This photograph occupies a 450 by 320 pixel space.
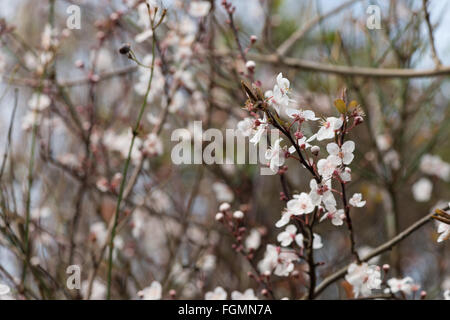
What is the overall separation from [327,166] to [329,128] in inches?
3.3

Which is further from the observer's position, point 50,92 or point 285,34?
point 285,34

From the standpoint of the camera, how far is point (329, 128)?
971 millimetres

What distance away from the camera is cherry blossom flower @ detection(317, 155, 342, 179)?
3.18ft

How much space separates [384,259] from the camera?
2.63 metres

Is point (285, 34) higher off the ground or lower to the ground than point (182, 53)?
higher

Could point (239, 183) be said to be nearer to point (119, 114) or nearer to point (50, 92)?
point (119, 114)

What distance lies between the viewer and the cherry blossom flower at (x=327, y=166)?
970mm

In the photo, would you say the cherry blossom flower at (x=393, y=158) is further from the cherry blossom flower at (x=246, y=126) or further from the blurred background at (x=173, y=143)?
the cherry blossom flower at (x=246, y=126)

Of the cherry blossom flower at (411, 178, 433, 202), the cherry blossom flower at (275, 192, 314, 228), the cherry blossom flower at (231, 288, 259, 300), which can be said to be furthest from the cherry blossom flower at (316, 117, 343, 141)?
the cherry blossom flower at (411, 178, 433, 202)

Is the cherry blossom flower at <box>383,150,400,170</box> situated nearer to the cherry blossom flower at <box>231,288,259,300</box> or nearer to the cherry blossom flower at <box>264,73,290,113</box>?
the cherry blossom flower at <box>231,288,259,300</box>

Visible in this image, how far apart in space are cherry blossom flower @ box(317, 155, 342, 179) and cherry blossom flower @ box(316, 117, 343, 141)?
0.16 feet
